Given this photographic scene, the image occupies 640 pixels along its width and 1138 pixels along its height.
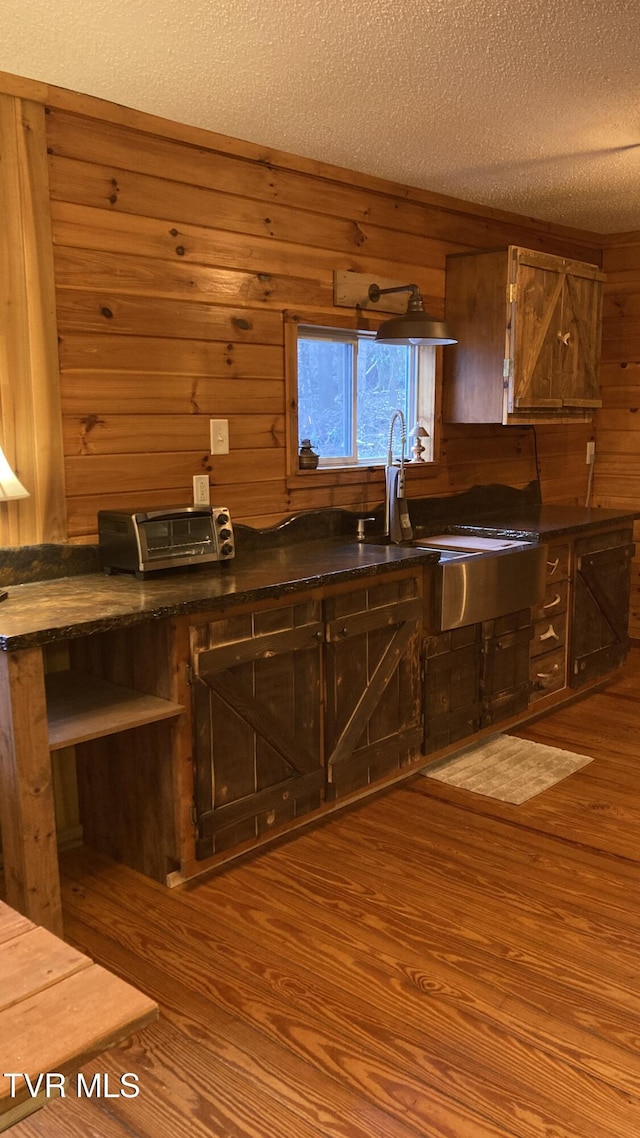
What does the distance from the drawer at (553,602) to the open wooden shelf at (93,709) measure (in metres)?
1.96

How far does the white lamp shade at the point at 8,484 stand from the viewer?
2.37 metres

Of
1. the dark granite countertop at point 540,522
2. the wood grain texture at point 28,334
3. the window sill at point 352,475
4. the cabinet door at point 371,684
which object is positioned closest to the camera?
the wood grain texture at point 28,334

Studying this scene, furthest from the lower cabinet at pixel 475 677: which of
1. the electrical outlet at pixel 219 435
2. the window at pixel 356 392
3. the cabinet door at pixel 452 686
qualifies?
the electrical outlet at pixel 219 435

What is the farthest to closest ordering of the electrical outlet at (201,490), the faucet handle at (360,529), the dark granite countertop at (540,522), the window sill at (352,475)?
1. the dark granite countertop at (540,522)
2. the faucet handle at (360,529)
3. the window sill at (352,475)
4. the electrical outlet at (201,490)

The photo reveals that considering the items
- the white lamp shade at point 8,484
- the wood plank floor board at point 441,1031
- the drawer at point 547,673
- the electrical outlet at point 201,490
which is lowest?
the wood plank floor board at point 441,1031

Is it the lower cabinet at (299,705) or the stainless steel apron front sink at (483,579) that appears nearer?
the lower cabinet at (299,705)

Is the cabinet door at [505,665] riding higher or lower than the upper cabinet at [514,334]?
lower

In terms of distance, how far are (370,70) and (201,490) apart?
1398 mm

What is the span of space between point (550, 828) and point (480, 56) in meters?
2.34

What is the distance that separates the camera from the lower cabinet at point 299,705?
254 cm

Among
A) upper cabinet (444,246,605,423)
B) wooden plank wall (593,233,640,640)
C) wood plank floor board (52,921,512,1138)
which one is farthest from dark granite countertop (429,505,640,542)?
wood plank floor board (52,921,512,1138)

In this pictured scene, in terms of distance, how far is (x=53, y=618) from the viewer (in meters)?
2.19

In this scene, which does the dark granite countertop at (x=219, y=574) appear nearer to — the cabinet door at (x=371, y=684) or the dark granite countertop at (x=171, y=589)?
the dark granite countertop at (x=171, y=589)

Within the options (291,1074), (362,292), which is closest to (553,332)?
(362,292)
